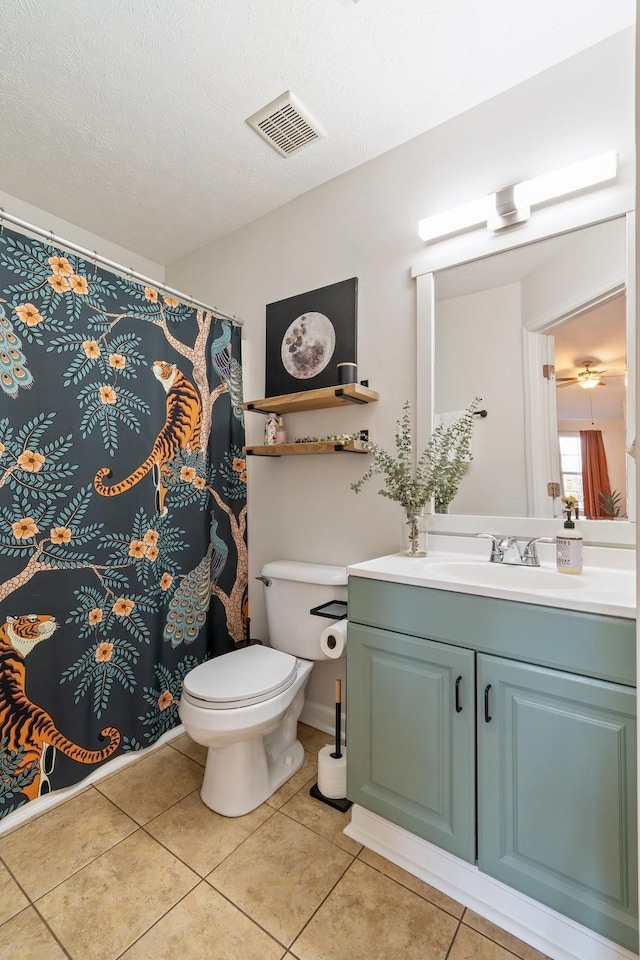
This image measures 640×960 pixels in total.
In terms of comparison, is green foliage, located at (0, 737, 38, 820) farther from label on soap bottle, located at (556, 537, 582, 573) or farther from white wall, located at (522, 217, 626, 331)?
white wall, located at (522, 217, 626, 331)

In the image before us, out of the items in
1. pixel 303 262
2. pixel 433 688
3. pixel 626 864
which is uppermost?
pixel 303 262

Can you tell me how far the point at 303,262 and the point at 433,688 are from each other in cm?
187

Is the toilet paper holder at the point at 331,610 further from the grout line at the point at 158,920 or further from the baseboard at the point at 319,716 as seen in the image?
the grout line at the point at 158,920

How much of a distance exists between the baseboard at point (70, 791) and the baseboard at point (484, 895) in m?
0.91

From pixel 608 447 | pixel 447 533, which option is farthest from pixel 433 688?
pixel 608 447

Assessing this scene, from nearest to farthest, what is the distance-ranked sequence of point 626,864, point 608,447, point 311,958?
point 626,864 → point 311,958 → point 608,447

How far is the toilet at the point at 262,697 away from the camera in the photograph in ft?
4.56

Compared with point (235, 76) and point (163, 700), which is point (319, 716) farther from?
point (235, 76)

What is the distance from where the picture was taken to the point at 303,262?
80.7 inches

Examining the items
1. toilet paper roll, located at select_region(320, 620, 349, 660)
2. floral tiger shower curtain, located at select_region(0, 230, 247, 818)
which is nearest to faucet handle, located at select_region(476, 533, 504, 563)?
toilet paper roll, located at select_region(320, 620, 349, 660)

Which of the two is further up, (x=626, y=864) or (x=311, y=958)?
(x=626, y=864)

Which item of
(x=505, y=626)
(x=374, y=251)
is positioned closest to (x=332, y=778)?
(x=505, y=626)

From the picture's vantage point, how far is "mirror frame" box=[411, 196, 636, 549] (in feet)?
4.26

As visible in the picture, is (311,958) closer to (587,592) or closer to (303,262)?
(587,592)
